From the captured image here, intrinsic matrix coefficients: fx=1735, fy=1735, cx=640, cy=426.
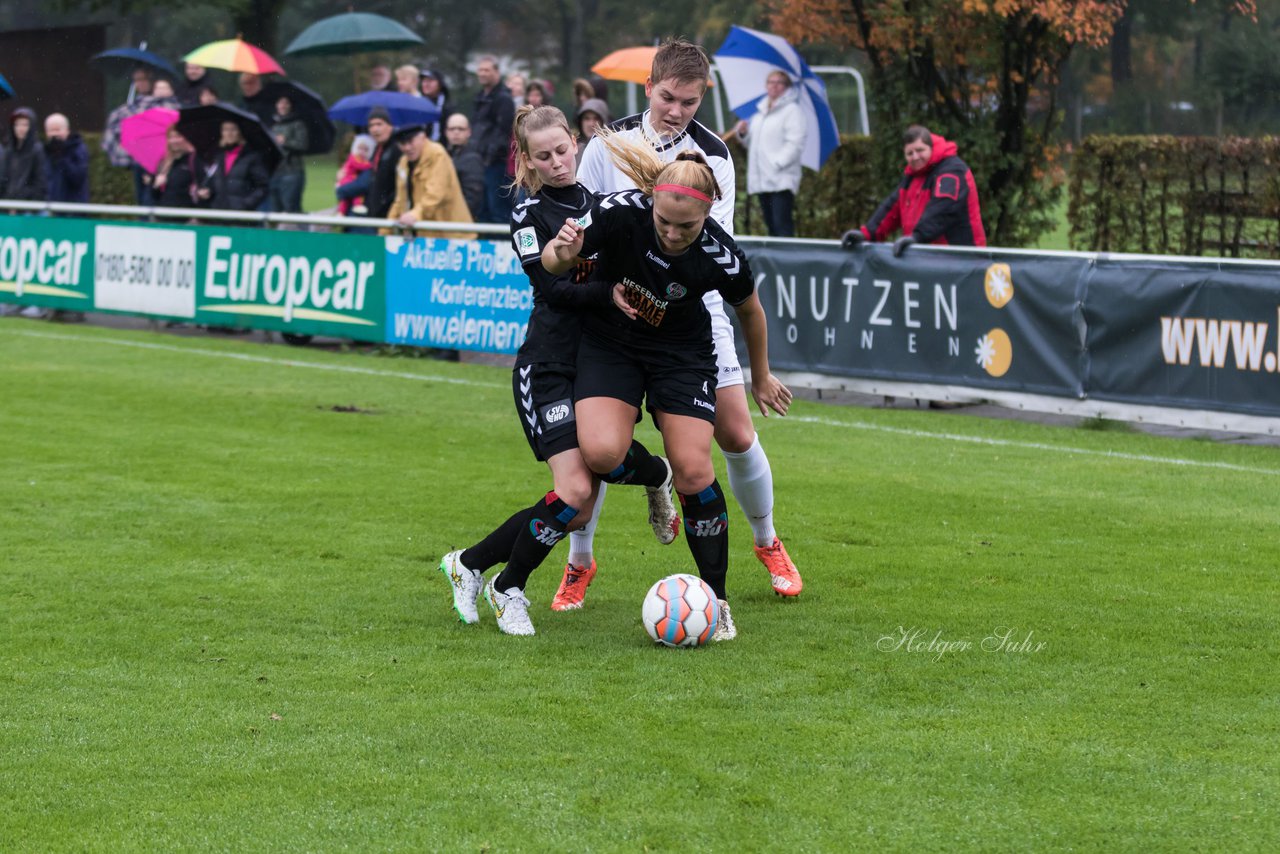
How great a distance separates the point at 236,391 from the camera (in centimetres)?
1357

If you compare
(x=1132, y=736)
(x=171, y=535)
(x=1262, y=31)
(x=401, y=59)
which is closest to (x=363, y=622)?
(x=171, y=535)

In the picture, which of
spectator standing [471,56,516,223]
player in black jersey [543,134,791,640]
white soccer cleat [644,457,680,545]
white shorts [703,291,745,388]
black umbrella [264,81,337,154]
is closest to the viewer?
player in black jersey [543,134,791,640]

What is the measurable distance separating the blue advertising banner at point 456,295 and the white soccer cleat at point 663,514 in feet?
24.4

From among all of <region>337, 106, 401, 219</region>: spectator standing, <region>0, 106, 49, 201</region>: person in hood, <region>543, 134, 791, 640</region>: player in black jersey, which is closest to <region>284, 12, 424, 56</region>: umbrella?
<region>0, 106, 49, 201</region>: person in hood

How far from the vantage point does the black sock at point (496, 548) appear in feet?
21.0

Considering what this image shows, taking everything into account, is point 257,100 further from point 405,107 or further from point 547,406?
point 547,406

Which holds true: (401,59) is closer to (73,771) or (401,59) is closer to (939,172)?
(939,172)

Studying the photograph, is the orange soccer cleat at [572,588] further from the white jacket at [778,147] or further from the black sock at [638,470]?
the white jacket at [778,147]

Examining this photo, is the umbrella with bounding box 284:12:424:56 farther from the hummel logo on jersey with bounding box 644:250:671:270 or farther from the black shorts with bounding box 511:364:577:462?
the hummel logo on jersey with bounding box 644:250:671:270

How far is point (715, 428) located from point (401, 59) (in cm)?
5583

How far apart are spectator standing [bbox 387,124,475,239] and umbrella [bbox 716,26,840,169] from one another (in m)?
3.10

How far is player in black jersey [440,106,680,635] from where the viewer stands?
611 centimetres

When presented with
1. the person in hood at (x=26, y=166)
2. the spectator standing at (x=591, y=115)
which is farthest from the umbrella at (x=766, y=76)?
the person in hood at (x=26, y=166)

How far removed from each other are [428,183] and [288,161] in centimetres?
375
